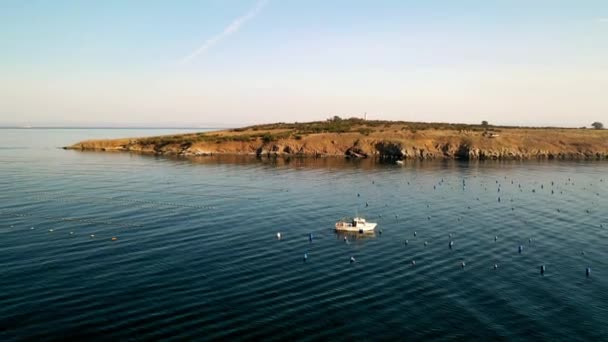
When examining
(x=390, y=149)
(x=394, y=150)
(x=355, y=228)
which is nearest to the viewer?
(x=355, y=228)

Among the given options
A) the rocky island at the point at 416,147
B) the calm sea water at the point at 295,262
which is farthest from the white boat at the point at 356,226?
the rocky island at the point at 416,147

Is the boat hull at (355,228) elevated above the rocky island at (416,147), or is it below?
below

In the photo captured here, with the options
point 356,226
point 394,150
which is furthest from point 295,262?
point 394,150

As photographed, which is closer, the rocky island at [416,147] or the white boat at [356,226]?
Result: the white boat at [356,226]

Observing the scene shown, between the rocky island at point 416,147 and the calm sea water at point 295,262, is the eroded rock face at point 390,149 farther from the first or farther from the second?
the calm sea water at point 295,262

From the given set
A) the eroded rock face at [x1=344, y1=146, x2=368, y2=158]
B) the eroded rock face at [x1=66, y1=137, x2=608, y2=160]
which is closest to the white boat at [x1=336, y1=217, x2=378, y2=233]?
the eroded rock face at [x1=66, y1=137, x2=608, y2=160]

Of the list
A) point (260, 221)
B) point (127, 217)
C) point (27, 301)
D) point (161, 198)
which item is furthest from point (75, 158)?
point (27, 301)

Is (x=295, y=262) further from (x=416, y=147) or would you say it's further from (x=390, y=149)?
(x=416, y=147)

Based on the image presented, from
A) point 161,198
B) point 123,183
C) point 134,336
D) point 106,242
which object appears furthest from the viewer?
point 123,183

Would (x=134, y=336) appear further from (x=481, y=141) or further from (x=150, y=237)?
(x=481, y=141)
